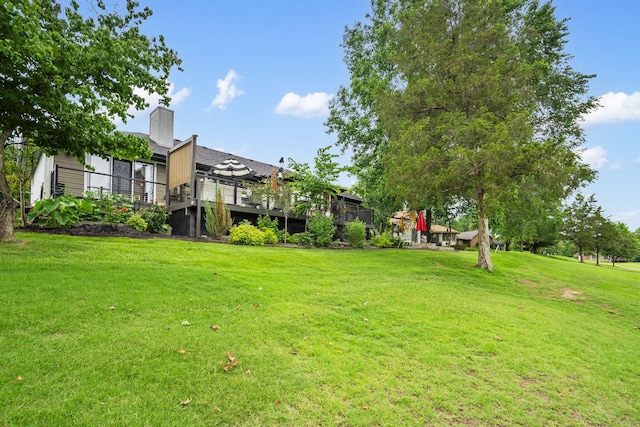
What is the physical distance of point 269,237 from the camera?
1403 cm

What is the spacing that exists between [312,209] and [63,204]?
10.2 meters

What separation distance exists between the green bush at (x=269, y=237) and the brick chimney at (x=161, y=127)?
32.3 feet

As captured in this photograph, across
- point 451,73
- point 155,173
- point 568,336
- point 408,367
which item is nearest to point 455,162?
point 451,73

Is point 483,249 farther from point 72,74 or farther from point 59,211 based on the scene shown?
point 59,211

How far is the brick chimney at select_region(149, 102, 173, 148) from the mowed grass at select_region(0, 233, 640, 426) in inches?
505

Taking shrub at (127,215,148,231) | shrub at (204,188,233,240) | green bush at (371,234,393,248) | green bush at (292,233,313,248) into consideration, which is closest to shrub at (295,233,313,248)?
green bush at (292,233,313,248)

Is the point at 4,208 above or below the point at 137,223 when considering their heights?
above

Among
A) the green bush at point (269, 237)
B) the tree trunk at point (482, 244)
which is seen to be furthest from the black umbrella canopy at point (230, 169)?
the tree trunk at point (482, 244)

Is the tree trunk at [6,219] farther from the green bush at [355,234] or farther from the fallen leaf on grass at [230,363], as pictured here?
the green bush at [355,234]

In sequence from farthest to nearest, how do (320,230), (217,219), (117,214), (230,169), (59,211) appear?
1. (230,169)
2. (320,230)
3. (217,219)
4. (117,214)
5. (59,211)

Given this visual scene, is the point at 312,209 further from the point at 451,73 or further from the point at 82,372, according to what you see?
the point at 82,372

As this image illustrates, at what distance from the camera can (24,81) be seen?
7.16 m

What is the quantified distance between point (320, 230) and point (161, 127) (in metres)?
11.6

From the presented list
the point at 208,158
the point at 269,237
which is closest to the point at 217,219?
the point at 269,237
